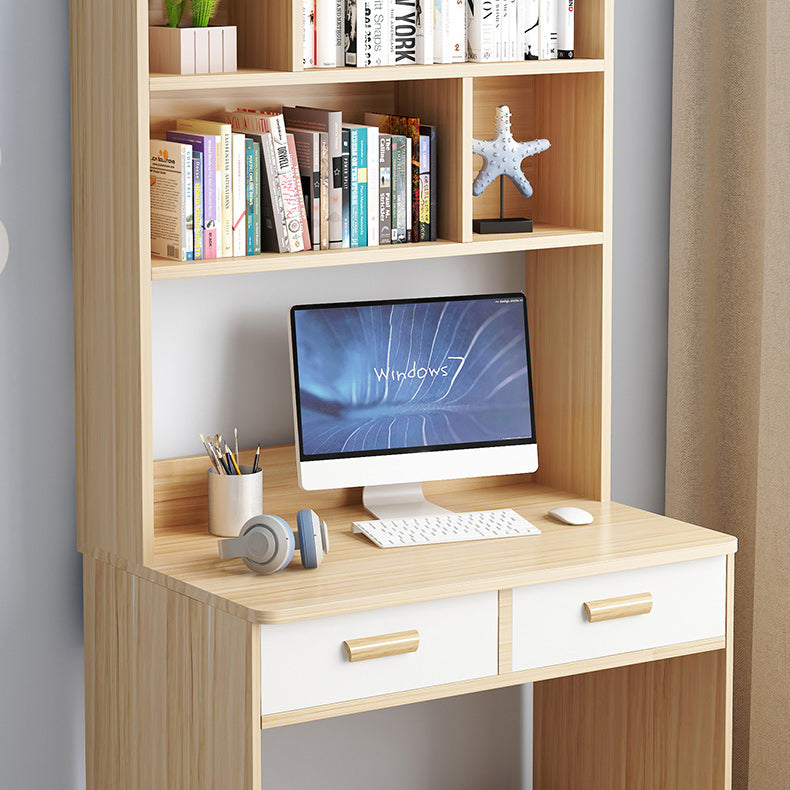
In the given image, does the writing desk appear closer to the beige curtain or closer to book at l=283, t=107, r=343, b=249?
the beige curtain

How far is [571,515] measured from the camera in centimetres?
246

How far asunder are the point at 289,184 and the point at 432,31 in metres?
0.36

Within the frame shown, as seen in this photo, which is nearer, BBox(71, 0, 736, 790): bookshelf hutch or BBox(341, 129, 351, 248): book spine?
BBox(71, 0, 736, 790): bookshelf hutch

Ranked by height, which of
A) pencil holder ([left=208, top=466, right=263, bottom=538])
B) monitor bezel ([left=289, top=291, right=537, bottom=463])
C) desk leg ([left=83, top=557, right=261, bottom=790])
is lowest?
desk leg ([left=83, top=557, right=261, bottom=790])

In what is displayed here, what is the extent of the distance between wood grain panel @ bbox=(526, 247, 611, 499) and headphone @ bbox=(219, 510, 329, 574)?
2.24ft

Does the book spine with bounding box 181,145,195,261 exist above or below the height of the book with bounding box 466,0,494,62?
below

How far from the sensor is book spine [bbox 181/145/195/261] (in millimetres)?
2178

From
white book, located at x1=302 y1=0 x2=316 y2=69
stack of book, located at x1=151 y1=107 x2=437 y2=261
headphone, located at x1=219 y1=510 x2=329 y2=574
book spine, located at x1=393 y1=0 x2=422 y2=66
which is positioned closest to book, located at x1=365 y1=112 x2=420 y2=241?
stack of book, located at x1=151 y1=107 x2=437 y2=261

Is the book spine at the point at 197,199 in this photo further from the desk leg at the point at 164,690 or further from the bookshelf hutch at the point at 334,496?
the desk leg at the point at 164,690

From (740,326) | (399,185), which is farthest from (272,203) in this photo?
(740,326)

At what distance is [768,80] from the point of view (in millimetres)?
2670

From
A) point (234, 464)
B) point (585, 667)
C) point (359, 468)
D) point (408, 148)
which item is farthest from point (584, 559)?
point (408, 148)

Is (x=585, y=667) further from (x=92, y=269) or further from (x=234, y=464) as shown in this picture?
(x=92, y=269)

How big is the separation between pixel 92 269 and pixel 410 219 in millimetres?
551
